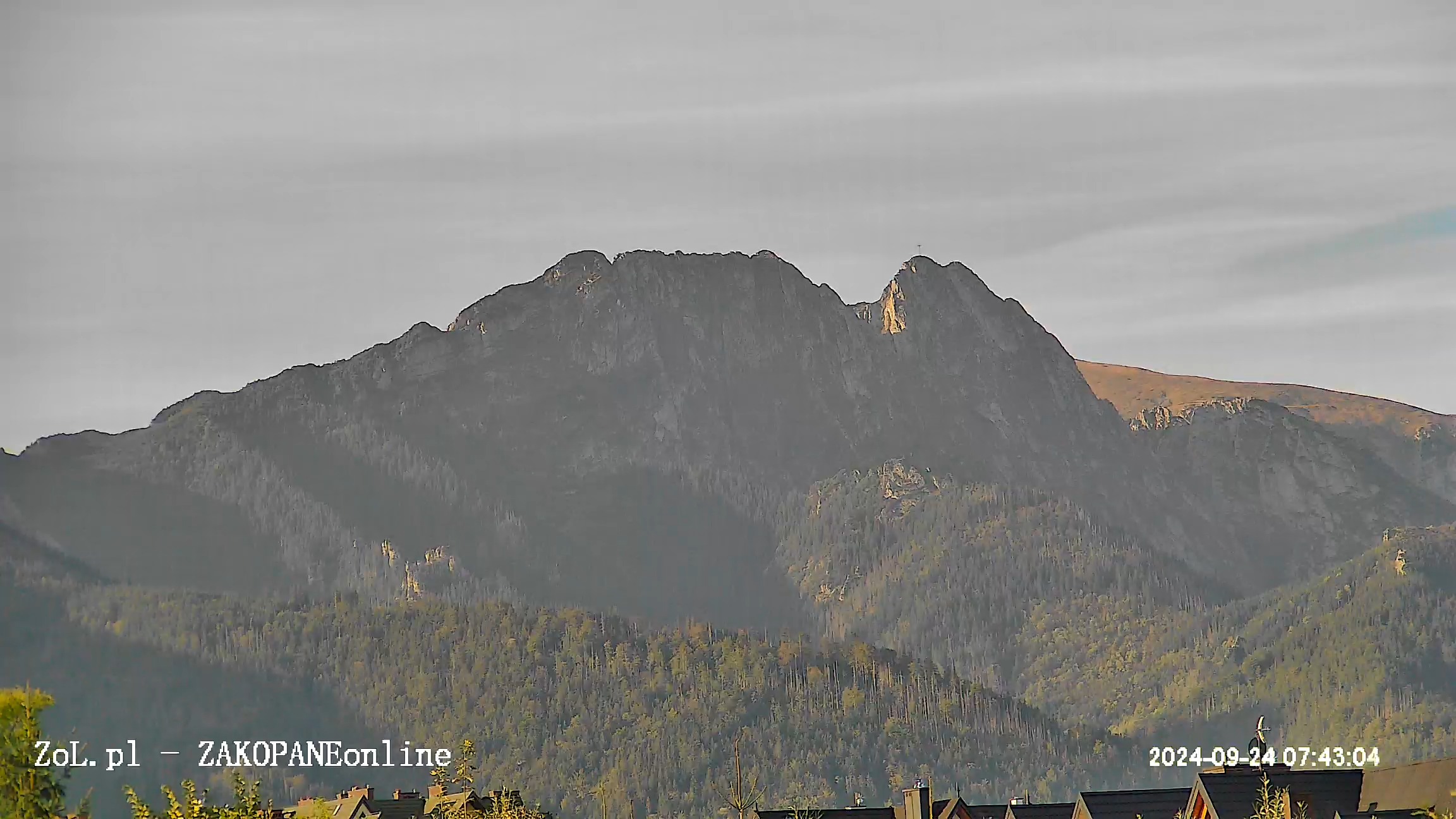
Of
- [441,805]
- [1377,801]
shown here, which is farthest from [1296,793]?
[441,805]

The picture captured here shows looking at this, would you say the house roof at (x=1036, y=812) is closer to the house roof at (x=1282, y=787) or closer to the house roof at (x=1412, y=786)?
the house roof at (x=1282, y=787)

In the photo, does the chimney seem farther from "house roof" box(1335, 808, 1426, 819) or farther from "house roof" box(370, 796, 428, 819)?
"house roof" box(370, 796, 428, 819)

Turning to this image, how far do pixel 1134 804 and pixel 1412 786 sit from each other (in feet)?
48.3

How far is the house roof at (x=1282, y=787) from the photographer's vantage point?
121m

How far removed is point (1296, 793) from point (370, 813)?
7579 cm

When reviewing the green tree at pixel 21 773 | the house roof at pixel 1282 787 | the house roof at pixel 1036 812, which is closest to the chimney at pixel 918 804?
the house roof at pixel 1036 812

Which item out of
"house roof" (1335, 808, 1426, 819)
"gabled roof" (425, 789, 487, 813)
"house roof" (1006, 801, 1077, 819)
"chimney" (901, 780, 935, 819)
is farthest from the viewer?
"chimney" (901, 780, 935, 819)

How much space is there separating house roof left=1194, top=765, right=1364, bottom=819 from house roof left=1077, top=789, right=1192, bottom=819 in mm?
2646

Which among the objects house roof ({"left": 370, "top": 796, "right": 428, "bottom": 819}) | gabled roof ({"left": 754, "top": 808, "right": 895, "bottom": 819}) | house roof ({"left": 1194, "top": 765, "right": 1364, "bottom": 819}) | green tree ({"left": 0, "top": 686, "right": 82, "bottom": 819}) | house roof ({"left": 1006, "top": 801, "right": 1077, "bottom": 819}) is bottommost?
green tree ({"left": 0, "top": 686, "right": 82, "bottom": 819})

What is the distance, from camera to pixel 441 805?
10350 centimetres

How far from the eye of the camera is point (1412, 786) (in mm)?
127250

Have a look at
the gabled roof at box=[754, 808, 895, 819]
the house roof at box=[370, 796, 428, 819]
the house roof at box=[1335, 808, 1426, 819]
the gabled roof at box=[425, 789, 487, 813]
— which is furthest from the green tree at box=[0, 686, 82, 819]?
the house roof at box=[370, 796, 428, 819]

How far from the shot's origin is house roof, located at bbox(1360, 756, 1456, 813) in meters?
124

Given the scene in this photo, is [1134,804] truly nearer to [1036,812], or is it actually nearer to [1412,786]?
[1036,812]
